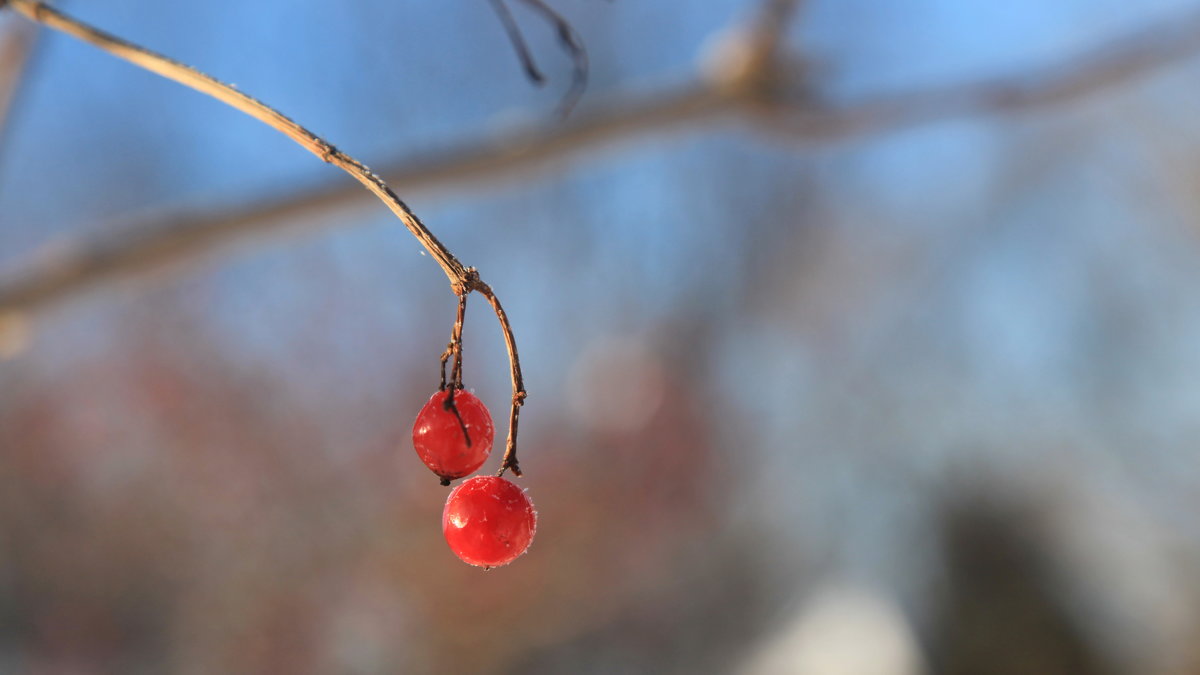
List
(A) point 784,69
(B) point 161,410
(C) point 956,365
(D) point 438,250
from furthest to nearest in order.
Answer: (C) point 956,365
(B) point 161,410
(A) point 784,69
(D) point 438,250

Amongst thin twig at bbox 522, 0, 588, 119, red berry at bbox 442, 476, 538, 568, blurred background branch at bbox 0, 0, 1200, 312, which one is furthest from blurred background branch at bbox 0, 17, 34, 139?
red berry at bbox 442, 476, 538, 568

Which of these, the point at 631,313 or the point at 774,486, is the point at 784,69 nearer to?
the point at 631,313

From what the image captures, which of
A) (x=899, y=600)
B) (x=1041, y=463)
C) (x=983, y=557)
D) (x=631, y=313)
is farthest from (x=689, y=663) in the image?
(x=1041, y=463)

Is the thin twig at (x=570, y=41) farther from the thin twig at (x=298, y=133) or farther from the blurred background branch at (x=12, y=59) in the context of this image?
the blurred background branch at (x=12, y=59)

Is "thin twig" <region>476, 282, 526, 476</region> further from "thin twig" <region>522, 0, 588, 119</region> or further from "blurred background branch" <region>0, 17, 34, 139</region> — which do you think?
"blurred background branch" <region>0, 17, 34, 139</region>

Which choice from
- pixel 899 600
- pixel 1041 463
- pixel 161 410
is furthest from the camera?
pixel 1041 463

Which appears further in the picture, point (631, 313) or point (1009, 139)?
point (1009, 139)

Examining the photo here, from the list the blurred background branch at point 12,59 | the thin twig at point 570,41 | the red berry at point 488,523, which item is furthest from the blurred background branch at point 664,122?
the red berry at point 488,523

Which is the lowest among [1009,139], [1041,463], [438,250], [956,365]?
[438,250]
